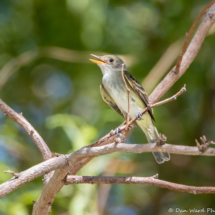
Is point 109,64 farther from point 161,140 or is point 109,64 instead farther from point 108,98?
point 161,140

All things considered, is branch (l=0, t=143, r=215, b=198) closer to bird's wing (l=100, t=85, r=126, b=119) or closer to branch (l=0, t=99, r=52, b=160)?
branch (l=0, t=99, r=52, b=160)

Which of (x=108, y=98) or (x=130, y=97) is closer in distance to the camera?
(x=130, y=97)

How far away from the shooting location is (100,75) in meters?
4.17

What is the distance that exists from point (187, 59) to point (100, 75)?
6.14ft

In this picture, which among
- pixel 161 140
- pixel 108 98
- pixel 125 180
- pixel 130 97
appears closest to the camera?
pixel 161 140

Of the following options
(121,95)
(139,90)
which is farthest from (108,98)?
(139,90)

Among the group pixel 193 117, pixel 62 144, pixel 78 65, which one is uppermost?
pixel 78 65

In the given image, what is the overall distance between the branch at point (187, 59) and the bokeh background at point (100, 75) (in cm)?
114

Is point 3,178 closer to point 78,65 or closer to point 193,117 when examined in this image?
point 78,65

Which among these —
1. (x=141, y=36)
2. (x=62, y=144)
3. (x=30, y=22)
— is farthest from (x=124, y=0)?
(x=62, y=144)

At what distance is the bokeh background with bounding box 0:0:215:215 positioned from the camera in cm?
377

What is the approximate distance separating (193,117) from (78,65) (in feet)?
5.27

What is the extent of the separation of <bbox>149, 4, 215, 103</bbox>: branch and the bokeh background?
1136 millimetres

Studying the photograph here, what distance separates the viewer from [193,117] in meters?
4.09
